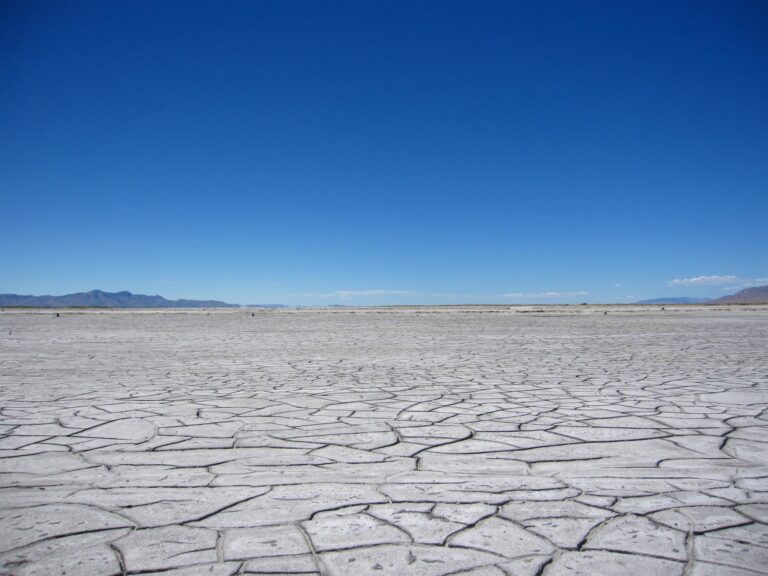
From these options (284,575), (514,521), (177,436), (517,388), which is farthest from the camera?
(517,388)

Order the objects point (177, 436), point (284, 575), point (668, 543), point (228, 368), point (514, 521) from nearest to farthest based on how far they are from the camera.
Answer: point (284, 575), point (668, 543), point (514, 521), point (177, 436), point (228, 368)

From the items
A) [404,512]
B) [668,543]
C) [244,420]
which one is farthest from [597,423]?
[244,420]

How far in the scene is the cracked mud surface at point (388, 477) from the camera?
4.92 feet

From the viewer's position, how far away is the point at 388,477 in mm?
2152

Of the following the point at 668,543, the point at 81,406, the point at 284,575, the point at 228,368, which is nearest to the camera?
the point at 284,575

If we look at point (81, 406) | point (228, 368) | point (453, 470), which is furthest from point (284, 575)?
point (228, 368)

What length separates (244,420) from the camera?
126 inches

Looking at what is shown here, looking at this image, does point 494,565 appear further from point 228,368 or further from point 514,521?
point 228,368

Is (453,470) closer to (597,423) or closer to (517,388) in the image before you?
(597,423)

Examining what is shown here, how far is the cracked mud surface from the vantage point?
150cm

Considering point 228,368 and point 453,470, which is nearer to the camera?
point 453,470

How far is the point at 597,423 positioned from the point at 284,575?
231cm

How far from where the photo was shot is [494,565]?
1427 millimetres

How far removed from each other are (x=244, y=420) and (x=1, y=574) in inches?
71.0
